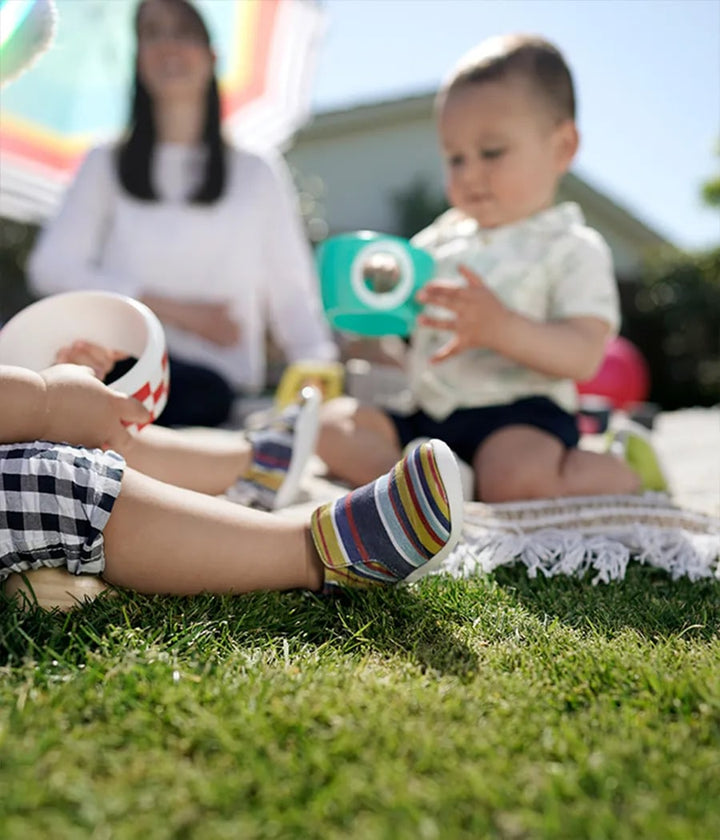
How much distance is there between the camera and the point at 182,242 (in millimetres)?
2416

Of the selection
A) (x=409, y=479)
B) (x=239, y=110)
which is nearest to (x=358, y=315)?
(x=409, y=479)

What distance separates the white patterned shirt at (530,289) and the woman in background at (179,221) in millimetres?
975

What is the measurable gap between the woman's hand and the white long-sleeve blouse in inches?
0.9

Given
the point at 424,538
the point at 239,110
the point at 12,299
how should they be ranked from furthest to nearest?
the point at 12,299 → the point at 239,110 → the point at 424,538

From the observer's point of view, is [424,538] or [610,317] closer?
[424,538]

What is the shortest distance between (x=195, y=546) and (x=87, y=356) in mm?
396

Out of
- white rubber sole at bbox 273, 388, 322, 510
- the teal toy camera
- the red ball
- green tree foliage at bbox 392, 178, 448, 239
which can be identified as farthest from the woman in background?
green tree foliage at bbox 392, 178, 448, 239

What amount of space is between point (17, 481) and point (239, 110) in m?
2.18

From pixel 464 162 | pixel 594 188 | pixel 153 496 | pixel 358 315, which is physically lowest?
pixel 153 496

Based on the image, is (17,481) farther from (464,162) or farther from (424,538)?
(464,162)

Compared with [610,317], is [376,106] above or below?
above

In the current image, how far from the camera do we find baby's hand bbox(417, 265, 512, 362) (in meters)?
1.50

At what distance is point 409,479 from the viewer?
93 centimetres

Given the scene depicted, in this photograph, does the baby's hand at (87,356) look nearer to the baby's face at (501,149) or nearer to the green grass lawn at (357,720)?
the green grass lawn at (357,720)
